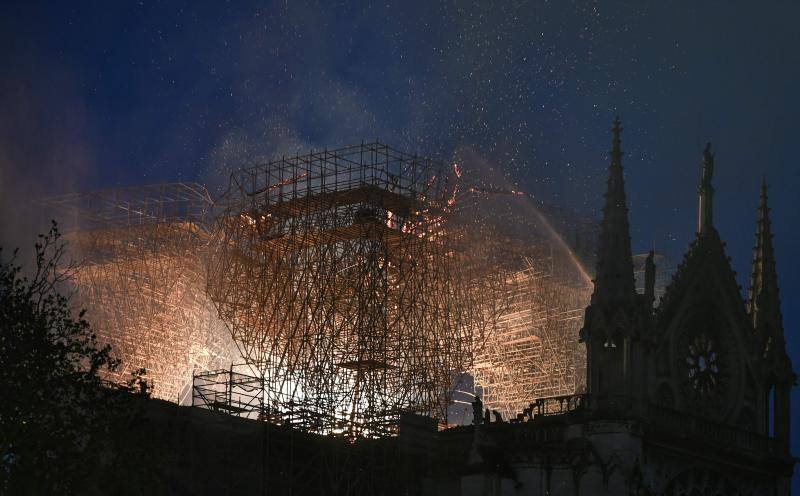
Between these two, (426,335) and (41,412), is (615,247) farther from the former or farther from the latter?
(41,412)

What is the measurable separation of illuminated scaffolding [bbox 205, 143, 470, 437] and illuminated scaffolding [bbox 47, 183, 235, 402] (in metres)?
8.75

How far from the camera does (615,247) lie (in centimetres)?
5175

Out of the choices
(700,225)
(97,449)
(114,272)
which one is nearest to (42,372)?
(97,449)

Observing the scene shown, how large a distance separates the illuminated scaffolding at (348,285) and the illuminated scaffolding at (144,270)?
8.75 meters

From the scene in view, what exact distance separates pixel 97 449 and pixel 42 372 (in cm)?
213

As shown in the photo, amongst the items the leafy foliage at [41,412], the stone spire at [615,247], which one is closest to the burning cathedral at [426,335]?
the stone spire at [615,247]

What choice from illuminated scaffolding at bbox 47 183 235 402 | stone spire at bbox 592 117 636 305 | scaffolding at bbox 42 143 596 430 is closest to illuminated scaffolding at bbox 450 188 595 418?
scaffolding at bbox 42 143 596 430

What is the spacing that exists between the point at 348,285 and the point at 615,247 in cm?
1529

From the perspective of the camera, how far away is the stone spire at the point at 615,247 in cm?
5122

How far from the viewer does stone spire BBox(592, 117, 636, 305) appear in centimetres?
5122

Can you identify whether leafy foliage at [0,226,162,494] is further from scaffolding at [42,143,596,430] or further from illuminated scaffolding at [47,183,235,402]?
illuminated scaffolding at [47,183,235,402]

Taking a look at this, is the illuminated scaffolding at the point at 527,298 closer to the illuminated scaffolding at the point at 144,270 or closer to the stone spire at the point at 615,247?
the illuminated scaffolding at the point at 144,270

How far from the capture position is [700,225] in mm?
56219

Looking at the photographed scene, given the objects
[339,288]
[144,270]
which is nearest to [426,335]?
[339,288]
